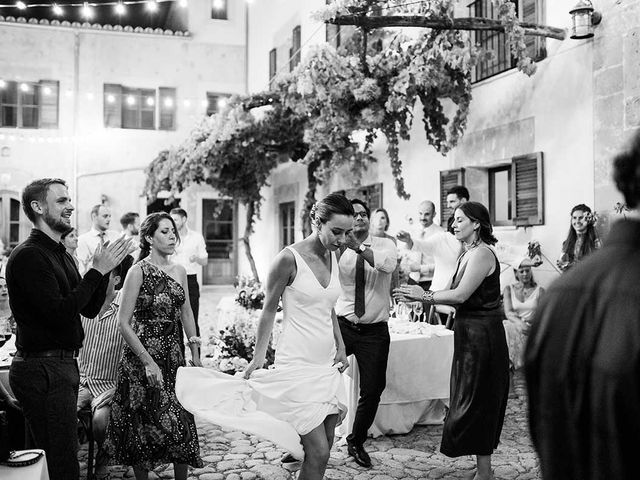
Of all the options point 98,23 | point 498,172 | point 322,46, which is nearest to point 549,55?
point 498,172

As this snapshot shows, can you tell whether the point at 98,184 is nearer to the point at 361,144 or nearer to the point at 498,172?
the point at 361,144

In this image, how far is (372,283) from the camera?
4953mm

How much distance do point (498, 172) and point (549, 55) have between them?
6.27ft

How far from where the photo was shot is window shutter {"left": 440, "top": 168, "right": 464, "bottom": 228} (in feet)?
30.8

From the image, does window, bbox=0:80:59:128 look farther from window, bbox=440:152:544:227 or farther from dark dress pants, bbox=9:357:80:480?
dark dress pants, bbox=9:357:80:480

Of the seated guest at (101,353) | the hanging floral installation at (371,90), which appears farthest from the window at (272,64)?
the seated guest at (101,353)

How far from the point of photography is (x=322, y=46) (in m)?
8.88

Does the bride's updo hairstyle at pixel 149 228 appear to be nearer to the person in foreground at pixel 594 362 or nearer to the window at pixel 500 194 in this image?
the person in foreground at pixel 594 362

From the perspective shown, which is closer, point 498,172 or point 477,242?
point 477,242

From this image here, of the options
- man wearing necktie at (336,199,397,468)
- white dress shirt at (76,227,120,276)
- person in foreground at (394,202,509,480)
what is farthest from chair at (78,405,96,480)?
white dress shirt at (76,227,120,276)

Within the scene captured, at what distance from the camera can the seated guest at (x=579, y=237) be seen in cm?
664

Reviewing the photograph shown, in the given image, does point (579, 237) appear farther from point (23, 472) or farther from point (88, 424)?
point (23, 472)

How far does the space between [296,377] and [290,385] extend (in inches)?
2.2

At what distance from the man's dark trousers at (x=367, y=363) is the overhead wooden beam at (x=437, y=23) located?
3.80 m
